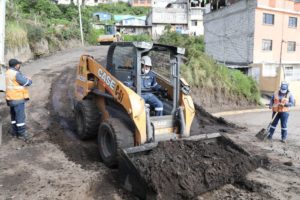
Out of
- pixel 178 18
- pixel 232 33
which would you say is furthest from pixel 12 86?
pixel 178 18

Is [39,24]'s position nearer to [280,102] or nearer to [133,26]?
[280,102]

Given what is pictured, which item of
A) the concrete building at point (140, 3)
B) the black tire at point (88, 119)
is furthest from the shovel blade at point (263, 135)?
the concrete building at point (140, 3)

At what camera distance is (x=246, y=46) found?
28312mm

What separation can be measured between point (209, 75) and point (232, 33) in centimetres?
1690

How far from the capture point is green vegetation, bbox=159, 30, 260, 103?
15.1 metres

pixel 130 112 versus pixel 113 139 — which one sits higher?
pixel 130 112

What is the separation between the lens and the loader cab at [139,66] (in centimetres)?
551

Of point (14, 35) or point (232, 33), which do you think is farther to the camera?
point (232, 33)

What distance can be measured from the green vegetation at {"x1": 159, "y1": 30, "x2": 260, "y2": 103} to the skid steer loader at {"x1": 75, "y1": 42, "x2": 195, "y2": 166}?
8.12m

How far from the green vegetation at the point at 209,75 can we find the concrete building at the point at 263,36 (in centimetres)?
856

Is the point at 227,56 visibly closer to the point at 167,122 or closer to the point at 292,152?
the point at 292,152

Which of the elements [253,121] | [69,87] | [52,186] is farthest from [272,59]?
[52,186]

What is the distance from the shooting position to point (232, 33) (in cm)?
3075

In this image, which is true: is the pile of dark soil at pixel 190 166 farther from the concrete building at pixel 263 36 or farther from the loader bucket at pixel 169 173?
the concrete building at pixel 263 36
